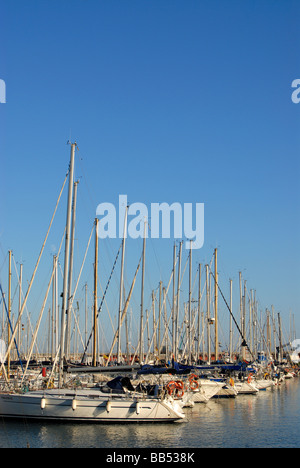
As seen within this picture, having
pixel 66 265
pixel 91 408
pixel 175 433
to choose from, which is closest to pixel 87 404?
pixel 91 408

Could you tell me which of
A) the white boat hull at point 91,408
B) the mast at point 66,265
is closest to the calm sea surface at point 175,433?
the white boat hull at point 91,408

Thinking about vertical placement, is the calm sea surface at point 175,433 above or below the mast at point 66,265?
below

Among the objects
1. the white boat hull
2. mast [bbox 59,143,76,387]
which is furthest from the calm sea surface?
mast [bbox 59,143,76,387]

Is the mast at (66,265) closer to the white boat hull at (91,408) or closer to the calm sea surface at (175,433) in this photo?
the white boat hull at (91,408)

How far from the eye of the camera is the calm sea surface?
26906 millimetres

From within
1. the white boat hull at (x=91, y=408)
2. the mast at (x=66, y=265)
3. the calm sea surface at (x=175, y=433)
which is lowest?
the calm sea surface at (x=175, y=433)

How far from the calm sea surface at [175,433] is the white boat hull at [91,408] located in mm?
→ 440

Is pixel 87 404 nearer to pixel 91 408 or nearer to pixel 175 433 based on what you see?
pixel 91 408

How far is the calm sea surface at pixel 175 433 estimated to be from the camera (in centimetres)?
2691

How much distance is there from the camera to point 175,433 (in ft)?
96.2

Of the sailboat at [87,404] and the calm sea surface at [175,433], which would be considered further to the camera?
the sailboat at [87,404]

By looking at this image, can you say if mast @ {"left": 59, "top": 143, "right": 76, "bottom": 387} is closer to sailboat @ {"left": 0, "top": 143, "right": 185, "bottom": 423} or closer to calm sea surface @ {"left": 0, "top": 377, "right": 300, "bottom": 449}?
sailboat @ {"left": 0, "top": 143, "right": 185, "bottom": 423}

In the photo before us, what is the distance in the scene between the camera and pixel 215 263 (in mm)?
61312
